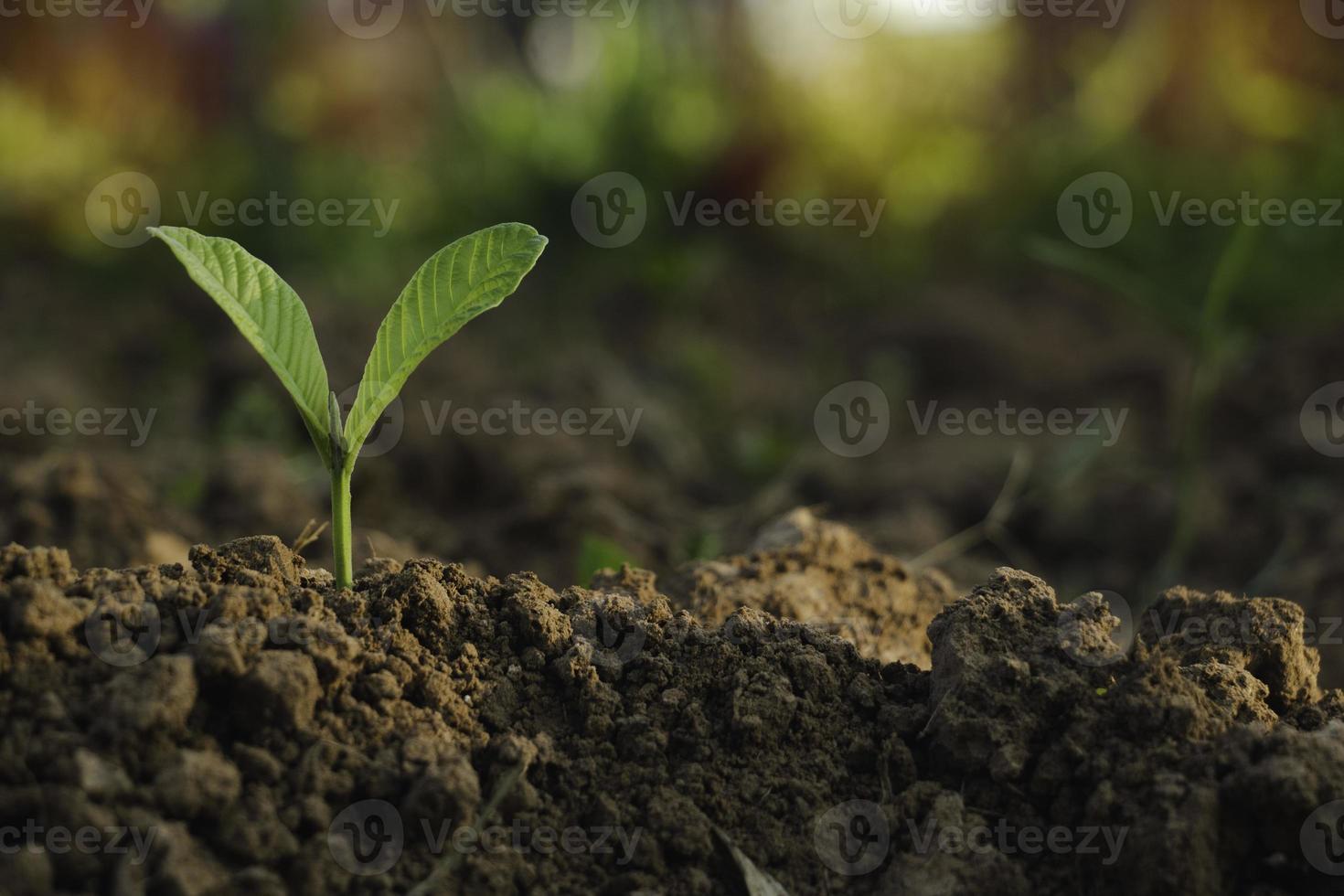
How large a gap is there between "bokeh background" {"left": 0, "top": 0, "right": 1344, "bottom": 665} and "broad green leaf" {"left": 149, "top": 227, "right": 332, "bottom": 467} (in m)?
0.71

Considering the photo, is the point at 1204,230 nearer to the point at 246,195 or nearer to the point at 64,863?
the point at 246,195

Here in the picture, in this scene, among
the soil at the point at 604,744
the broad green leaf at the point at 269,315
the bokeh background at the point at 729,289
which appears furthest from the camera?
the bokeh background at the point at 729,289

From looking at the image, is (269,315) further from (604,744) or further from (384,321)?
(604,744)

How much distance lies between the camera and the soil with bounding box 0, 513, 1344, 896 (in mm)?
1159

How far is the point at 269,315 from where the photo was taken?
1.41m

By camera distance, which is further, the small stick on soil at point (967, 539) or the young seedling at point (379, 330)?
the small stick on soil at point (967, 539)

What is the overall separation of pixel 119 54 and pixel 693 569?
17.8 feet

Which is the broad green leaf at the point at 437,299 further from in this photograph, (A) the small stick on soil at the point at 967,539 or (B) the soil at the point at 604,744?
(A) the small stick on soil at the point at 967,539

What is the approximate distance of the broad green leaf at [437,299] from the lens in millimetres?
1397

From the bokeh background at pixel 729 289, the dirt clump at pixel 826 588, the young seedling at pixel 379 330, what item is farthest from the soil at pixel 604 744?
the bokeh background at pixel 729 289

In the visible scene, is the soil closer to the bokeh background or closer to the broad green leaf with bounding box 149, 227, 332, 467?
the broad green leaf with bounding box 149, 227, 332, 467

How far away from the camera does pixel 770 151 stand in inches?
221

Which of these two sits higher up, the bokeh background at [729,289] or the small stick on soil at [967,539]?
the bokeh background at [729,289]

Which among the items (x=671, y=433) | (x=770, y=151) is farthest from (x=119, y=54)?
(x=671, y=433)
